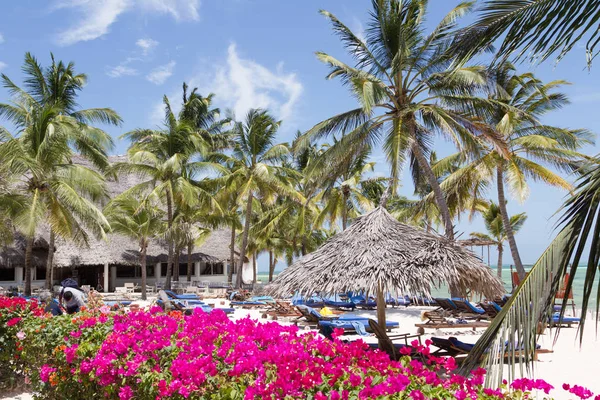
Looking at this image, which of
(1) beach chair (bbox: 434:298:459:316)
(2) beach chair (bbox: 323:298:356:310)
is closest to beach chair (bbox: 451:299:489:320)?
(1) beach chair (bbox: 434:298:459:316)

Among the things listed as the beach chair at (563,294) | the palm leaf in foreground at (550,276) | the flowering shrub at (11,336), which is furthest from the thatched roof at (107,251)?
the palm leaf in foreground at (550,276)

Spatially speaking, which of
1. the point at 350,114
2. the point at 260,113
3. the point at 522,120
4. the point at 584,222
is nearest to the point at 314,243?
the point at 260,113

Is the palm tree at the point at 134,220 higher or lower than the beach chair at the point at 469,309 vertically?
higher

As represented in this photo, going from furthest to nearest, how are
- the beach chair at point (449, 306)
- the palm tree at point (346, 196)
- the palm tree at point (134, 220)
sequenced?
the palm tree at point (346, 196) → the palm tree at point (134, 220) → the beach chair at point (449, 306)

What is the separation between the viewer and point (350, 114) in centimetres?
1467

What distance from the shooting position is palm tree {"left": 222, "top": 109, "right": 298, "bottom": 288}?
2445cm

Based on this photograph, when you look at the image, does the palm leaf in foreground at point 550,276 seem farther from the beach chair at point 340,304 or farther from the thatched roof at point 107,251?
the thatched roof at point 107,251

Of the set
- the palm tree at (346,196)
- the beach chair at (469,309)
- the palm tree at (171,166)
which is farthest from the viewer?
the palm tree at (346,196)

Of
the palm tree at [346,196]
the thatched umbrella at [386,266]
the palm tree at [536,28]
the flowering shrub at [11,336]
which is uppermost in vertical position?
the palm tree at [346,196]

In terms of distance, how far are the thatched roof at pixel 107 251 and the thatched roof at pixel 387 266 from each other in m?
13.8

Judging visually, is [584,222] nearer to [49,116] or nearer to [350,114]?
[350,114]

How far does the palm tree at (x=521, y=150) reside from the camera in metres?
16.2

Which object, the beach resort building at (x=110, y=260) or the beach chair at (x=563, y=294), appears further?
the beach resort building at (x=110, y=260)

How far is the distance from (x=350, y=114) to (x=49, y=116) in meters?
9.41
